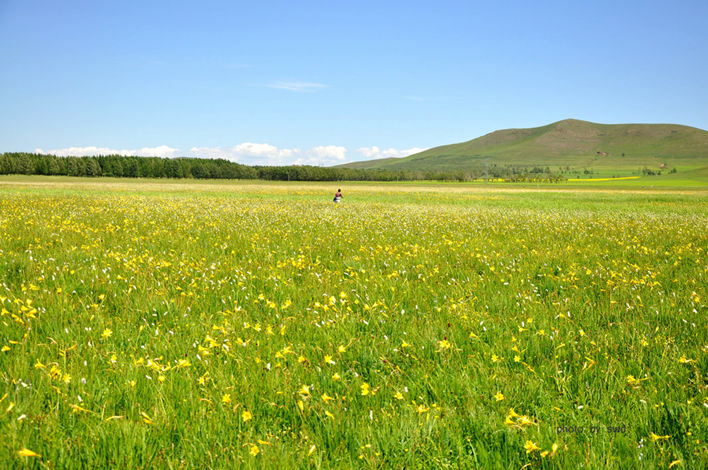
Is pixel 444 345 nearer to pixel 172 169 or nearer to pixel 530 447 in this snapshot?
pixel 530 447

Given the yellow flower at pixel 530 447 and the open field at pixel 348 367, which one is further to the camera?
the open field at pixel 348 367

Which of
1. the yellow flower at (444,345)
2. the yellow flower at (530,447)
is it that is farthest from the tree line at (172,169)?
the yellow flower at (530,447)

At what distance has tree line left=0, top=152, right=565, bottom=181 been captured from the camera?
142 m

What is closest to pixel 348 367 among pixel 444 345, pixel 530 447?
pixel 444 345

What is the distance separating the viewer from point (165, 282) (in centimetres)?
611

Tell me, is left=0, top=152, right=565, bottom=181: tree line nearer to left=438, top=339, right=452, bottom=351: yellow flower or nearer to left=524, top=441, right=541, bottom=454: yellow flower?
left=438, top=339, right=452, bottom=351: yellow flower

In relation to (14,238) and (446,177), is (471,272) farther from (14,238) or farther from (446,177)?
(446,177)

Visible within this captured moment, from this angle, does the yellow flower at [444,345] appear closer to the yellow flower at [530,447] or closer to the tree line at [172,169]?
the yellow flower at [530,447]

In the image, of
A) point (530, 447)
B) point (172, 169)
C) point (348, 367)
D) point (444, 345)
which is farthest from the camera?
point (172, 169)

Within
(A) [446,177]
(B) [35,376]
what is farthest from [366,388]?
(A) [446,177]

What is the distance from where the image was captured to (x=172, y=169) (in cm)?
16238

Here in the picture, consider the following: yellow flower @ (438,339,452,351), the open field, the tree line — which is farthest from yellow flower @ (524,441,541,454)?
the tree line

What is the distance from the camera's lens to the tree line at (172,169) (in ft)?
466

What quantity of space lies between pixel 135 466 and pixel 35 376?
5.20 feet
